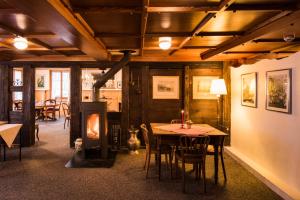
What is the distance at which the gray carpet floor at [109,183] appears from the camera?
349 centimetres

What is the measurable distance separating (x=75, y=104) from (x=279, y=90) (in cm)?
430

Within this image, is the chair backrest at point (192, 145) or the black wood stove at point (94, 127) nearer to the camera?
the chair backrest at point (192, 145)

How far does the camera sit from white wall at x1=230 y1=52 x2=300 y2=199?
3.52 meters

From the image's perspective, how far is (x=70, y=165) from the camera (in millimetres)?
4707

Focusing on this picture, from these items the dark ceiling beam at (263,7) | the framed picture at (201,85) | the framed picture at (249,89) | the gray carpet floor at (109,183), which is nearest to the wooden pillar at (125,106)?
the gray carpet floor at (109,183)

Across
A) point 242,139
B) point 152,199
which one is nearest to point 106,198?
point 152,199

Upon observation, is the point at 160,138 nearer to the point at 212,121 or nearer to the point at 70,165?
the point at 70,165

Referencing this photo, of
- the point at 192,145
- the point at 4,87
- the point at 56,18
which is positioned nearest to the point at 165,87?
the point at 192,145

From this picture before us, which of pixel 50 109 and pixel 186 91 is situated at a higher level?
pixel 186 91

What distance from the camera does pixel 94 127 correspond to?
17.2ft

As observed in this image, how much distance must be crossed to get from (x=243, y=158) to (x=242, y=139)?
21.6 inches

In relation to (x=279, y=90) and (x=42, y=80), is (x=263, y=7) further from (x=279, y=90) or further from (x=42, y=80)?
(x=42, y=80)

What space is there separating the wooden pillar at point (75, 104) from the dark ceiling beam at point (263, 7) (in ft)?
14.7

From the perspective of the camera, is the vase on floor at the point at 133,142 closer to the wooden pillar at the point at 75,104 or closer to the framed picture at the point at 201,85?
the wooden pillar at the point at 75,104
